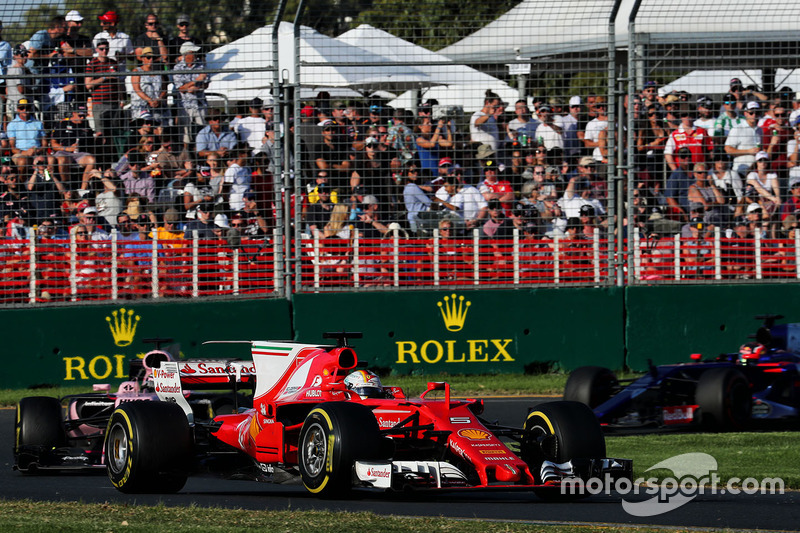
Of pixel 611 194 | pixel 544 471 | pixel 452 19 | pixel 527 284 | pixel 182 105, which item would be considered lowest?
pixel 544 471

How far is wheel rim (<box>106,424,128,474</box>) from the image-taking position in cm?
823

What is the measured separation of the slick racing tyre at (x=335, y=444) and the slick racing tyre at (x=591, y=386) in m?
4.59

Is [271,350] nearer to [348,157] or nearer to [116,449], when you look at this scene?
[116,449]

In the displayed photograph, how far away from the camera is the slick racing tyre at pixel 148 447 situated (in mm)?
8000

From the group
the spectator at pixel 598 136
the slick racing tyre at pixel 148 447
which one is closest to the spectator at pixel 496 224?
the spectator at pixel 598 136

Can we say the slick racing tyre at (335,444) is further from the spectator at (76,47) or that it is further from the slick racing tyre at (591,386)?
the spectator at (76,47)

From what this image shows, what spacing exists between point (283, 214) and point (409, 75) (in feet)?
7.45

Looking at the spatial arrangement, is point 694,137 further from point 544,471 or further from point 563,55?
point 544,471

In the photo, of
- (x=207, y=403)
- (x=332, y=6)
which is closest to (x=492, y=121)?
(x=332, y=6)

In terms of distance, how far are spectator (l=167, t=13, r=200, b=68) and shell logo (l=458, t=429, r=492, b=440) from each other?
8.03 meters

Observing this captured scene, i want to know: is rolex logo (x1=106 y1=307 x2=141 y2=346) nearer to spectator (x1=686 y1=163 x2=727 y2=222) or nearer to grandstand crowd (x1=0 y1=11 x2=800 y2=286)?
grandstand crowd (x1=0 y1=11 x2=800 y2=286)

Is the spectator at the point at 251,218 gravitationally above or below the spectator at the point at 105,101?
below

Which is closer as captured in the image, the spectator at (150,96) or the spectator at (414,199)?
the spectator at (150,96)

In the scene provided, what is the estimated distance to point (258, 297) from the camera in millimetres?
14555
